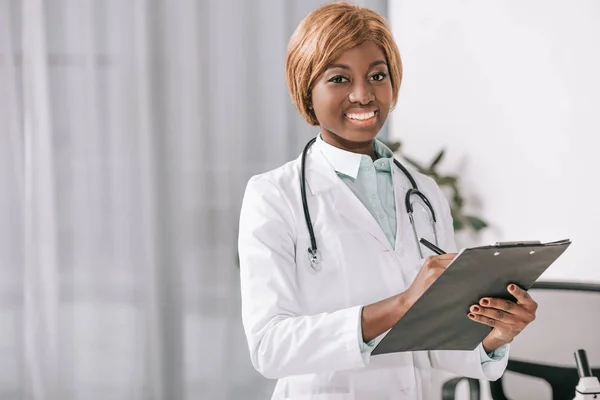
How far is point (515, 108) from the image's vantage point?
102 inches

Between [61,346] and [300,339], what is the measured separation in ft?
6.21

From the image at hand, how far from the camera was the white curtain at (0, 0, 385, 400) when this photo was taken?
2.73m

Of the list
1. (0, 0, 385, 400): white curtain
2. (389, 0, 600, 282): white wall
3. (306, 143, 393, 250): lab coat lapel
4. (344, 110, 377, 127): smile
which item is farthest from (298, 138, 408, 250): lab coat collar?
(0, 0, 385, 400): white curtain

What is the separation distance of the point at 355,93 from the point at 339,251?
250 millimetres

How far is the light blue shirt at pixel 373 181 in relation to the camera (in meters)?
1.29

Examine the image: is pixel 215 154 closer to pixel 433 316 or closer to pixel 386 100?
pixel 386 100

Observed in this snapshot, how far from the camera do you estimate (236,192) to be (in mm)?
2898

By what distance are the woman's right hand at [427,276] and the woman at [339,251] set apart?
0.06 metres

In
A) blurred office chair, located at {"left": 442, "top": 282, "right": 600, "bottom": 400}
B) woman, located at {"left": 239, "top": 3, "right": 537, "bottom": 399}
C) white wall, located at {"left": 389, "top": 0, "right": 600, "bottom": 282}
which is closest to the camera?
woman, located at {"left": 239, "top": 3, "right": 537, "bottom": 399}

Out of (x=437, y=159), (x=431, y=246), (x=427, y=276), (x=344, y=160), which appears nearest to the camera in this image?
(x=427, y=276)

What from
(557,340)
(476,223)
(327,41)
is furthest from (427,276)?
(476,223)

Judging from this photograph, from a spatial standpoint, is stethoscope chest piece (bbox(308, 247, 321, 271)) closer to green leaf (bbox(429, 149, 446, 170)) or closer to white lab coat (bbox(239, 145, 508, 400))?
white lab coat (bbox(239, 145, 508, 400))

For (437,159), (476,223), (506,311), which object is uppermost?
(437,159)

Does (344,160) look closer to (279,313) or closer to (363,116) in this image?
(363,116)
